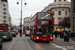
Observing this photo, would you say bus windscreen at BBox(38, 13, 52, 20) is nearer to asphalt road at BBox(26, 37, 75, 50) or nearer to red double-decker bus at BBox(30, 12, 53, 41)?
red double-decker bus at BBox(30, 12, 53, 41)

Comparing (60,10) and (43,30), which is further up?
(60,10)

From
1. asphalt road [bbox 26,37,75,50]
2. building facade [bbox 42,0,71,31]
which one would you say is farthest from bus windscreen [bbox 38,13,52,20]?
building facade [bbox 42,0,71,31]

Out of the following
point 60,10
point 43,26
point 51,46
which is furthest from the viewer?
point 60,10

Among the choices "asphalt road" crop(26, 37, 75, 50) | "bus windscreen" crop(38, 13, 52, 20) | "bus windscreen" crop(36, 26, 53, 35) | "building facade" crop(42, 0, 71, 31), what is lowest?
"asphalt road" crop(26, 37, 75, 50)

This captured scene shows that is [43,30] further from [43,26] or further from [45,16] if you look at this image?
[45,16]

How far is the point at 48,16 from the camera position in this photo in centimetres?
1820

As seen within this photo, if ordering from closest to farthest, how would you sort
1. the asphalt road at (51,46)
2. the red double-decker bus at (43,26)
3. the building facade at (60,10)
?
the asphalt road at (51,46)
the red double-decker bus at (43,26)
the building facade at (60,10)

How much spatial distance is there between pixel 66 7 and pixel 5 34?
52.2 meters

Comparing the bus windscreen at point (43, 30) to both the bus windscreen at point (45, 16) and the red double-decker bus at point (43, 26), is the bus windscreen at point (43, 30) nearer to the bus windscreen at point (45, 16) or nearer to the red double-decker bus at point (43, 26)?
the red double-decker bus at point (43, 26)

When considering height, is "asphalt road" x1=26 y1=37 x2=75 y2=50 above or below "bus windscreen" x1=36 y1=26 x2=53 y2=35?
below

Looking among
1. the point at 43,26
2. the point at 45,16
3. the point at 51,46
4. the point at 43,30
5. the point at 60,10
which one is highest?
the point at 60,10

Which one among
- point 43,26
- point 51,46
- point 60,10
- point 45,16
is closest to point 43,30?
point 43,26

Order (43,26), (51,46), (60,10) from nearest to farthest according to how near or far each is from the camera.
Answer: (51,46), (43,26), (60,10)

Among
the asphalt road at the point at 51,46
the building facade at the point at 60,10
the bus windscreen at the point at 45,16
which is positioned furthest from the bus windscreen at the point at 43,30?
the building facade at the point at 60,10
